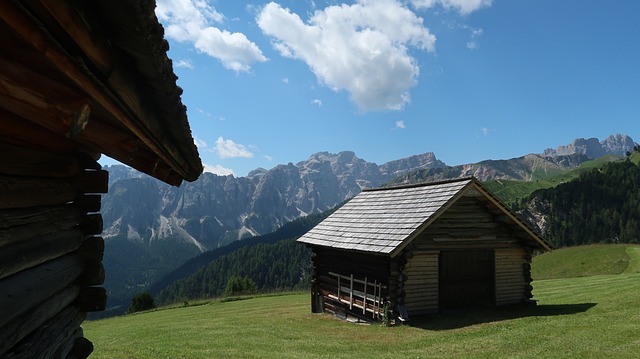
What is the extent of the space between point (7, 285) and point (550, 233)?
150322mm

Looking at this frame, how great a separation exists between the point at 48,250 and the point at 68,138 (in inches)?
53.1

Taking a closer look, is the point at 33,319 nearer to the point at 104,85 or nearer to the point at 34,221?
the point at 34,221

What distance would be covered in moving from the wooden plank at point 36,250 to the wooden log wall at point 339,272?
1435cm

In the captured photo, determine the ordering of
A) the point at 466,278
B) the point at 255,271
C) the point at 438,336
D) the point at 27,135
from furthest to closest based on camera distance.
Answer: the point at 255,271
the point at 466,278
the point at 438,336
the point at 27,135

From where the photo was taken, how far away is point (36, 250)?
14.9 feet

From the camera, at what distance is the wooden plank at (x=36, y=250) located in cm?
396

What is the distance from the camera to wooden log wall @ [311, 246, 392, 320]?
18938mm

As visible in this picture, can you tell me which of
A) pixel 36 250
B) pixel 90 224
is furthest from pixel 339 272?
pixel 36 250

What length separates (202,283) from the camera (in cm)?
16600

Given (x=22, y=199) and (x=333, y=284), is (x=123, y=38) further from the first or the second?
(x=333, y=284)

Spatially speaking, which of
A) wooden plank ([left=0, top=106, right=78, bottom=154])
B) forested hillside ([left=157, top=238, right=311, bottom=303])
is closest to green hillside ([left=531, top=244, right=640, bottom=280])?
wooden plank ([left=0, top=106, right=78, bottom=154])

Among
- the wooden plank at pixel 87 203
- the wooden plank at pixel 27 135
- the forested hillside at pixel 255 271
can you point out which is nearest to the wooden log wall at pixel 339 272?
the wooden plank at pixel 87 203

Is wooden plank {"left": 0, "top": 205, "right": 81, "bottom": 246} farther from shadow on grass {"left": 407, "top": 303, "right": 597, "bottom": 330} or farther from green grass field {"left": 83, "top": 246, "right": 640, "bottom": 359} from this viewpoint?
shadow on grass {"left": 407, "top": 303, "right": 597, "bottom": 330}

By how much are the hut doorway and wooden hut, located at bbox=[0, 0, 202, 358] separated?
15413mm
